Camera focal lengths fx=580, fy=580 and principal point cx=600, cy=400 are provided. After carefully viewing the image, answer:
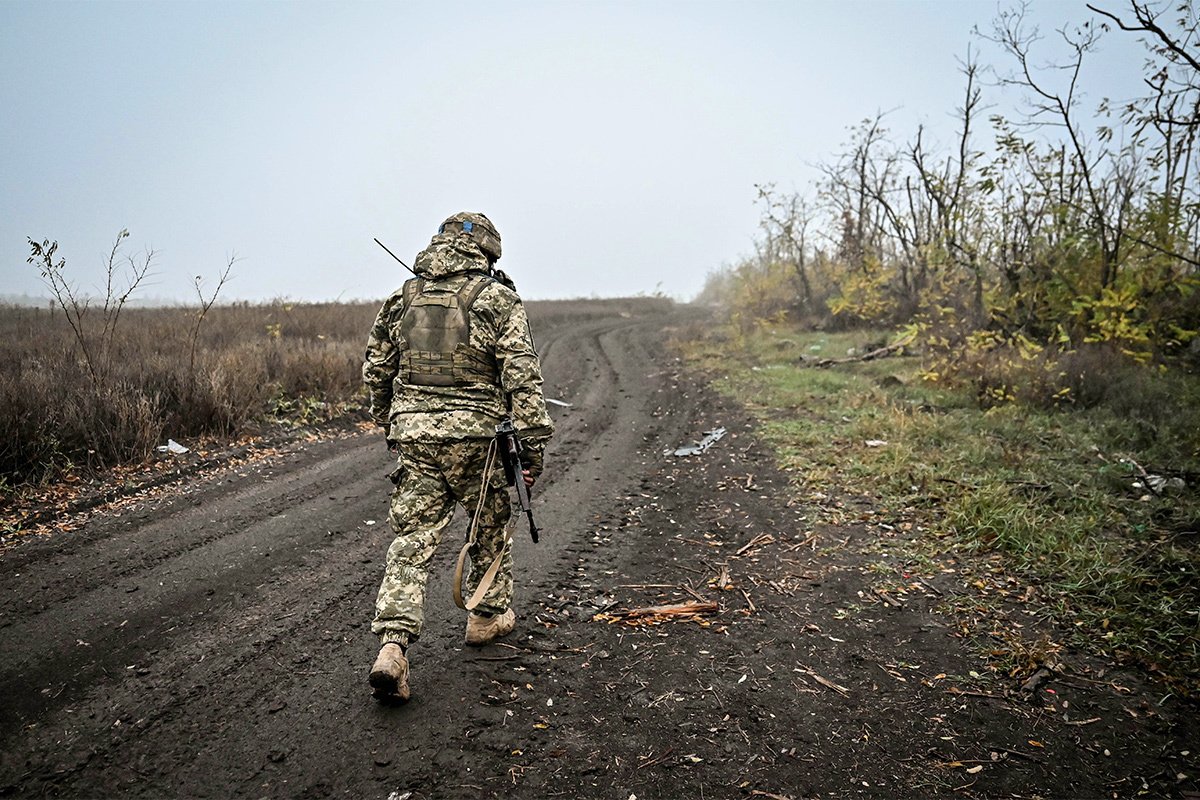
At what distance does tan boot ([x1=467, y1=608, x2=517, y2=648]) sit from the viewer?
11.1ft

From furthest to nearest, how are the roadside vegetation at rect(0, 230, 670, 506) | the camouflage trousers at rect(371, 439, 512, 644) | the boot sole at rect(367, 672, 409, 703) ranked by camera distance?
the roadside vegetation at rect(0, 230, 670, 506), the camouflage trousers at rect(371, 439, 512, 644), the boot sole at rect(367, 672, 409, 703)

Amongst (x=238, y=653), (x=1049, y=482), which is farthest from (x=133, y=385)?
(x=1049, y=482)

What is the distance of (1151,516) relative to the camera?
4535 mm

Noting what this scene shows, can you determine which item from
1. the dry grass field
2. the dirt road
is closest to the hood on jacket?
the dirt road

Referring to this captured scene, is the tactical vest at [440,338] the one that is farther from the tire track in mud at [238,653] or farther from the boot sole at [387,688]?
the tire track in mud at [238,653]

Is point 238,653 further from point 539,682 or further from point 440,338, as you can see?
point 440,338

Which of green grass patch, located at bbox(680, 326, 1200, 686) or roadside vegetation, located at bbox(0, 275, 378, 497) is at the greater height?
roadside vegetation, located at bbox(0, 275, 378, 497)

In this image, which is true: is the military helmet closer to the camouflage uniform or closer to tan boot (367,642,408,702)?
the camouflage uniform

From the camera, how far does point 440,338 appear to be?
3158mm

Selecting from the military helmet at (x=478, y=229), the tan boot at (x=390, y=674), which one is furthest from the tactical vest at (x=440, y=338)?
the tan boot at (x=390, y=674)

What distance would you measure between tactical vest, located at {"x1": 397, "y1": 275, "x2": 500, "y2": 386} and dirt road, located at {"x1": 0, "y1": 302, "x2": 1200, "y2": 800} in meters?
1.59

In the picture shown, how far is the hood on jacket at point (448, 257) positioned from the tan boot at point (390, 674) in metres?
1.95

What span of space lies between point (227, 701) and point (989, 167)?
35.2 feet

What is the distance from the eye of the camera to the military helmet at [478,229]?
328 centimetres
